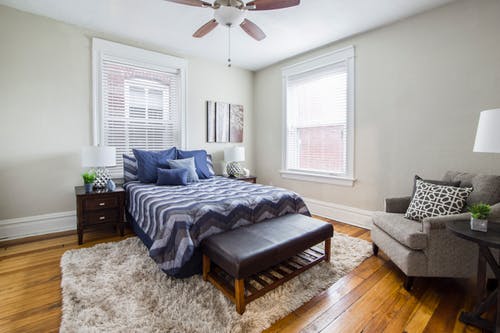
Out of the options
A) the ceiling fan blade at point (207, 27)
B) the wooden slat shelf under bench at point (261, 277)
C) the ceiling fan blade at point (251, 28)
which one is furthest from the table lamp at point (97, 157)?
the ceiling fan blade at point (251, 28)

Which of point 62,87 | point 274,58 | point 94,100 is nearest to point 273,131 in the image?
point 274,58

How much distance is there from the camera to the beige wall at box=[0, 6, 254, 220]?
286cm

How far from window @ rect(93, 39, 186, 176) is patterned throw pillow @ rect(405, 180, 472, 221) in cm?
337

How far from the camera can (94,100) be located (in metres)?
3.35

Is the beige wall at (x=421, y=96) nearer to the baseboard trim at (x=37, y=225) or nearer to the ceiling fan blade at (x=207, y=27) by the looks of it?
the ceiling fan blade at (x=207, y=27)

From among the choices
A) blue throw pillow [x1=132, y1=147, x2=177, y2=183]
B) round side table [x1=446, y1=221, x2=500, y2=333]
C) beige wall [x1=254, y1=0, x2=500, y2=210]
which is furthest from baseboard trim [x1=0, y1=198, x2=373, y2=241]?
round side table [x1=446, y1=221, x2=500, y2=333]

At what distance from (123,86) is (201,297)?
10.5ft

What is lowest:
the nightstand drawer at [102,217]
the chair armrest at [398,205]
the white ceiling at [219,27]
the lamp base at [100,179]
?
the nightstand drawer at [102,217]

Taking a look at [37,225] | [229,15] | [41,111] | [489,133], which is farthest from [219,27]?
[37,225]

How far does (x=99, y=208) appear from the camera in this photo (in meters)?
2.93

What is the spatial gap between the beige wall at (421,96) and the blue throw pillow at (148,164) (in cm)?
259

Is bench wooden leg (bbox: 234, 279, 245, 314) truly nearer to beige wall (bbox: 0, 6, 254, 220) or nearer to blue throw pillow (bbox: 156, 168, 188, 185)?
blue throw pillow (bbox: 156, 168, 188, 185)

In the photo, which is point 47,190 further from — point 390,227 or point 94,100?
point 390,227

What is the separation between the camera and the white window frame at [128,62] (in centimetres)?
336
